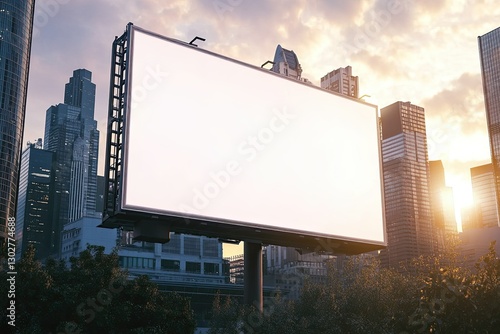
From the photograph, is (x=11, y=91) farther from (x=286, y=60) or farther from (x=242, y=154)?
(x=242, y=154)

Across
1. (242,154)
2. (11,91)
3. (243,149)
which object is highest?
(11,91)

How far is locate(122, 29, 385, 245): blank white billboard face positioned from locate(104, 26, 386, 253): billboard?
48 mm

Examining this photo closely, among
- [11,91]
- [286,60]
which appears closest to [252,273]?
[11,91]

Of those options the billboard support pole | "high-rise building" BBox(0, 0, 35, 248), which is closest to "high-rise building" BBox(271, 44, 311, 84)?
"high-rise building" BBox(0, 0, 35, 248)

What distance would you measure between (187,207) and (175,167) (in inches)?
69.5

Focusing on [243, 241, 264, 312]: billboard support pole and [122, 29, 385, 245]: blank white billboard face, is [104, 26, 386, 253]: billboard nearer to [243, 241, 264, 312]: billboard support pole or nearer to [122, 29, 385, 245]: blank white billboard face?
[122, 29, 385, 245]: blank white billboard face

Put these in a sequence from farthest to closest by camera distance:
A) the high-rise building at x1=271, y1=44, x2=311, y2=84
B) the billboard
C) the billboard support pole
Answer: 1. the high-rise building at x1=271, y1=44, x2=311, y2=84
2. the billboard support pole
3. the billboard

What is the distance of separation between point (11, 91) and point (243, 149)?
111 metres

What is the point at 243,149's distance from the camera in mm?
27766

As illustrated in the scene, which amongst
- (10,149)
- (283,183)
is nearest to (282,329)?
(283,183)

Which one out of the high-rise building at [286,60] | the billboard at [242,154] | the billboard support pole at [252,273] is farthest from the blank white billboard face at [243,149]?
the high-rise building at [286,60]

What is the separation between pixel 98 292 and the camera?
27.5 metres

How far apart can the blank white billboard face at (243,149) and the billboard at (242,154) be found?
0.16 feet

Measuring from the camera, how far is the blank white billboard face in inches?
984
